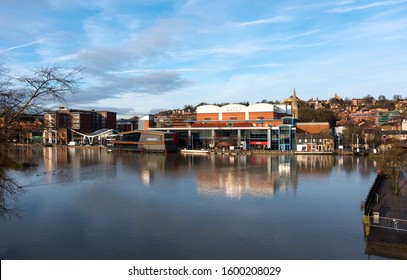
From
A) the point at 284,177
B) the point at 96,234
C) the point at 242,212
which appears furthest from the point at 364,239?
the point at 284,177

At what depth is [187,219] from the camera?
10578mm

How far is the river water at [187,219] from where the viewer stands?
7.90 metres

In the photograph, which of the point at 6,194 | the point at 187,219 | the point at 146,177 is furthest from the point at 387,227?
the point at 146,177

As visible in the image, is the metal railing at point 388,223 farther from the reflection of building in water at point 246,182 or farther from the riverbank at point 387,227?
the reflection of building in water at point 246,182

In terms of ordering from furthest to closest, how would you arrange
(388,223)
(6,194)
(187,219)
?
(187,219) → (388,223) → (6,194)

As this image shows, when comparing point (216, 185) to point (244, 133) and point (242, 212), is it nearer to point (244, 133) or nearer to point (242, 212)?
point (242, 212)

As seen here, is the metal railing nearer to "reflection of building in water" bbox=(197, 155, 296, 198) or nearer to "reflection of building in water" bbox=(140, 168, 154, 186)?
"reflection of building in water" bbox=(197, 155, 296, 198)

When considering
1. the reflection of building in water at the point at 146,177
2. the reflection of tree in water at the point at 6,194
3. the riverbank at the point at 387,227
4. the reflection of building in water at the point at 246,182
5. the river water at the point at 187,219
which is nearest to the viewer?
the reflection of tree in water at the point at 6,194

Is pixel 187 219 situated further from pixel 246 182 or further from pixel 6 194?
pixel 246 182

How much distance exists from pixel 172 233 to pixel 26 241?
351 cm

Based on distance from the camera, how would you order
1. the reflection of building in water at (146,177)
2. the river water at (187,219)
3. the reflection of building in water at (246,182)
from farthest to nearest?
the reflection of building in water at (146,177)
the reflection of building in water at (246,182)
the river water at (187,219)

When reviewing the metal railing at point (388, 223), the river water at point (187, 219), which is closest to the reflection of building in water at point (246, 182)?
the river water at point (187, 219)

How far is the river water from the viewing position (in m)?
7.90

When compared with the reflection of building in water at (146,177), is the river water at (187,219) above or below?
below
